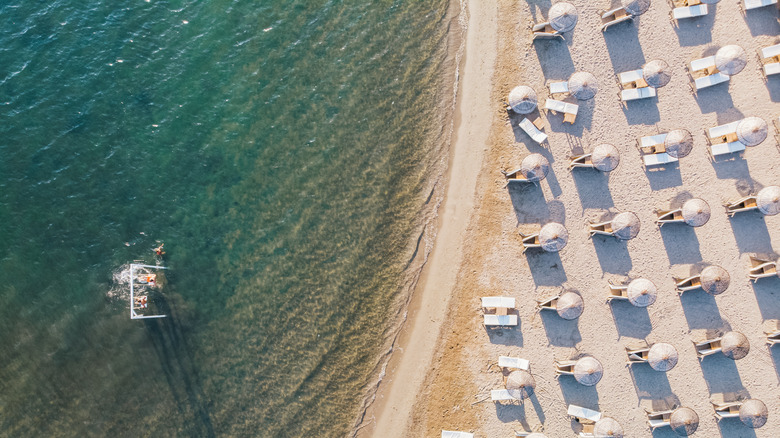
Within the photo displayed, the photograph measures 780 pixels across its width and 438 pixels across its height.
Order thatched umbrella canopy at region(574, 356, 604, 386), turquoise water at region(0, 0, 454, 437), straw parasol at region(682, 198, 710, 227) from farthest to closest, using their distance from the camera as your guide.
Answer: turquoise water at region(0, 0, 454, 437)
thatched umbrella canopy at region(574, 356, 604, 386)
straw parasol at region(682, 198, 710, 227)

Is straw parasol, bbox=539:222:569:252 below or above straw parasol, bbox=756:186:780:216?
above

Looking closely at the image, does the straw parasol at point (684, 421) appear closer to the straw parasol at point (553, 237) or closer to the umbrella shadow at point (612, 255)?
the umbrella shadow at point (612, 255)

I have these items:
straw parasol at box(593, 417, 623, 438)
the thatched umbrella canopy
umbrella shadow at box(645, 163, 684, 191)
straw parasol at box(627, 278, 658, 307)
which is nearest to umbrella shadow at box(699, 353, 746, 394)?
straw parasol at box(627, 278, 658, 307)

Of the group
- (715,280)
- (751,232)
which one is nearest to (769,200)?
(751,232)

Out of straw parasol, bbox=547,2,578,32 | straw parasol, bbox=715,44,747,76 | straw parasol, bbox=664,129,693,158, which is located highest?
straw parasol, bbox=547,2,578,32

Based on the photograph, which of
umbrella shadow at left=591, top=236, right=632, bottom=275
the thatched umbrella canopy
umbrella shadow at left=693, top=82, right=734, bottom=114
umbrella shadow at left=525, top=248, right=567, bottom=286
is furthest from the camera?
umbrella shadow at left=525, top=248, right=567, bottom=286

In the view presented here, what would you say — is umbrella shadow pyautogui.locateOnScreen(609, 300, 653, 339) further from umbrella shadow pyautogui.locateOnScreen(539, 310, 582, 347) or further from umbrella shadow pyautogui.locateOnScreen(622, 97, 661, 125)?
umbrella shadow pyautogui.locateOnScreen(622, 97, 661, 125)

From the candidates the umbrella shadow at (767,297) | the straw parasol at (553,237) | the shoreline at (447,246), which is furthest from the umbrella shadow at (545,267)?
the umbrella shadow at (767,297)
